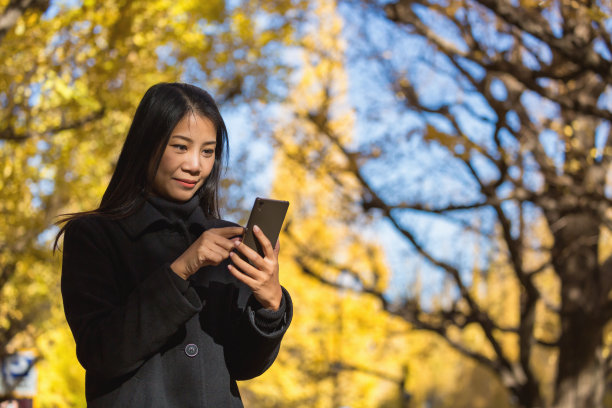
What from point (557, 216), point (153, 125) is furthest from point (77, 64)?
point (557, 216)

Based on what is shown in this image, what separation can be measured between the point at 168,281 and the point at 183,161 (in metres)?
0.33

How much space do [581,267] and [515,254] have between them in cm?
76

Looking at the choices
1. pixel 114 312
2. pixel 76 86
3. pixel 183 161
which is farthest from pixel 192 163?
pixel 76 86

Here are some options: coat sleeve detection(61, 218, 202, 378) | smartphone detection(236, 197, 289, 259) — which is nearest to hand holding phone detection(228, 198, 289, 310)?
smartphone detection(236, 197, 289, 259)

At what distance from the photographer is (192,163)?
1692 millimetres

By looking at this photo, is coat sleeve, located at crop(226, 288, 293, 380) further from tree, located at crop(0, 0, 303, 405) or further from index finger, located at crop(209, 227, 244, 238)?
tree, located at crop(0, 0, 303, 405)

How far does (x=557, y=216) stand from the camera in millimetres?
7277

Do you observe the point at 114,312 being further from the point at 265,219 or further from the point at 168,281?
the point at 265,219

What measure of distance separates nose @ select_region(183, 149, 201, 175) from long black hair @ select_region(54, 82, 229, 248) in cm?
6

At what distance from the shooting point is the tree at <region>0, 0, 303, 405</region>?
516cm

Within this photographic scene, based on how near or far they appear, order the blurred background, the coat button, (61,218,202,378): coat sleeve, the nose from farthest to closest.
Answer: the blurred background, the nose, the coat button, (61,218,202,378): coat sleeve

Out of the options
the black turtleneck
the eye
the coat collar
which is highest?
the eye

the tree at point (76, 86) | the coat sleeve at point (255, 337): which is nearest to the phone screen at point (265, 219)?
the coat sleeve at point (255, 337)

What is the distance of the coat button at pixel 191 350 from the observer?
158cm
